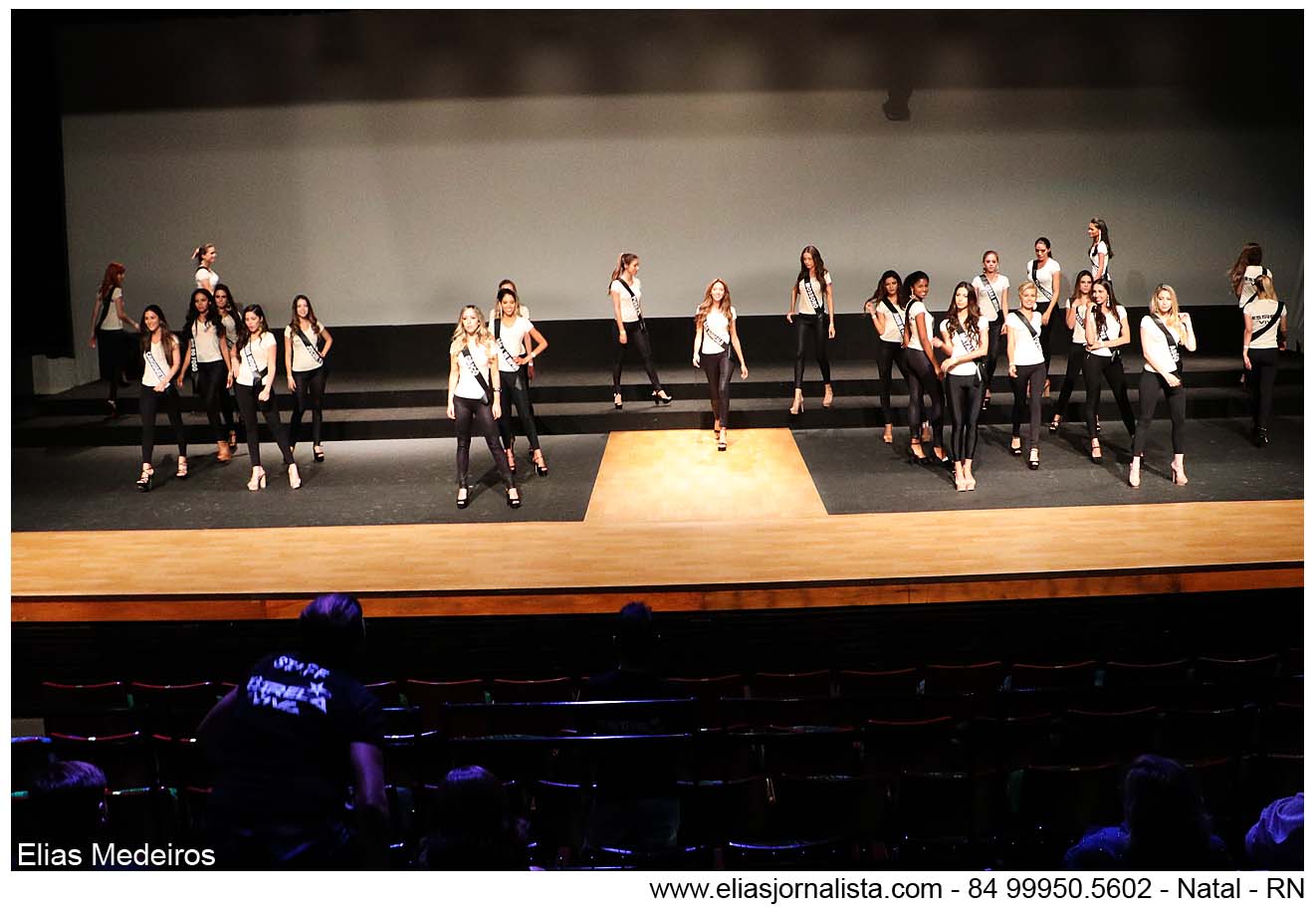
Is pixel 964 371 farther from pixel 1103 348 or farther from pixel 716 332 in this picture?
pixel 716 332

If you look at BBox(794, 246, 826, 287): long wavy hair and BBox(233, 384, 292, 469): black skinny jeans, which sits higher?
BBox(794, 246, 826, 287): long wavy hair

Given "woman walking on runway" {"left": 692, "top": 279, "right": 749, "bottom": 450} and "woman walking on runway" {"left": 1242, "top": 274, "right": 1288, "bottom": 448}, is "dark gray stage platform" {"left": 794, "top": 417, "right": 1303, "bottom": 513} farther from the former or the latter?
"woman walking on runway" {"left": 692, "top": 279, "right": 749, "bottom": 450}

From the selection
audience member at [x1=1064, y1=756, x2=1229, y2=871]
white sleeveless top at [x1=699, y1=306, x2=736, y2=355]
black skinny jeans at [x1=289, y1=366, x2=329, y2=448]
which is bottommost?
audience member at [x1=1064, y1=756, x2=1229, y2=871]

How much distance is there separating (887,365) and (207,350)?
519 centimetres

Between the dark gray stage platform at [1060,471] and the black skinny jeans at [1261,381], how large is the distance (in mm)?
230

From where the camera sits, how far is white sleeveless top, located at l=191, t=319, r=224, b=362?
8.71 m

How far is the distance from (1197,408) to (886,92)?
4.36 metres

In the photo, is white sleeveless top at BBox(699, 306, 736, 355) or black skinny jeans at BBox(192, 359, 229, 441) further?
white sleeveless top at BBox(699, 306, 736, 355)

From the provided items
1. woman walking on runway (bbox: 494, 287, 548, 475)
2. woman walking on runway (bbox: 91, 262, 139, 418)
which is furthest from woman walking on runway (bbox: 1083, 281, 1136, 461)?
woman walking on runway (bbox: 91, 262, 139, 418)

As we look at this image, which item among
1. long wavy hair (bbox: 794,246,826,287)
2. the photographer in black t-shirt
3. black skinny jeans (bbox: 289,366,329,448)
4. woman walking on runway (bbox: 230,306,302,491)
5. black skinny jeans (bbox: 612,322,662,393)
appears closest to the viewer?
the photographer in black t-shirt

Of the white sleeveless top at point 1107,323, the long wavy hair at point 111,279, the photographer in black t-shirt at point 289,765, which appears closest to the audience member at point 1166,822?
the photographer in black t-shirt at point 289,765

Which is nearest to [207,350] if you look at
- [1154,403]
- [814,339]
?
[814,339]

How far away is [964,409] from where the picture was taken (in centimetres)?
794

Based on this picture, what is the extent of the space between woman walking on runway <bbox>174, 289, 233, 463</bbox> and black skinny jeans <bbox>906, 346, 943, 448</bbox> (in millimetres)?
4986
